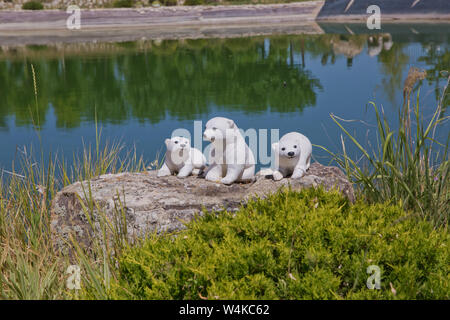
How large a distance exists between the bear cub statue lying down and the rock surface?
7cm

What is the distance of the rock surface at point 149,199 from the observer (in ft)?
11.3

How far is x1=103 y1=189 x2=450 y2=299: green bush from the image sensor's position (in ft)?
7.16

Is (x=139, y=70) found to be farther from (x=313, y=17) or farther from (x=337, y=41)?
(x=313, y=17)

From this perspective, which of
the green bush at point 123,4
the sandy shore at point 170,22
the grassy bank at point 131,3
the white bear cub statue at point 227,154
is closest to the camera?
the white bear cub statue at point 227,154

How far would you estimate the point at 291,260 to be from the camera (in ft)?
7.82

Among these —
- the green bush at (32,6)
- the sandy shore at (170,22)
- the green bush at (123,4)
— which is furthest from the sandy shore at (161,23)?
the green bush at (123,4)

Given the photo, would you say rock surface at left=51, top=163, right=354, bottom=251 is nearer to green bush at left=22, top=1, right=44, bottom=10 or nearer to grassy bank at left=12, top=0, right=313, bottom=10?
green bush at left=22, top=1, right=44, bottom=10

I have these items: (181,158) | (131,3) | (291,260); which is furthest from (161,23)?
(291,260)

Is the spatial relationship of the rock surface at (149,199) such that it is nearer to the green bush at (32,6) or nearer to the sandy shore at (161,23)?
the sandy shore at (161,23)

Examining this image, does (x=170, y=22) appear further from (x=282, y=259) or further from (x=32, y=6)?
(x=282, y=259)

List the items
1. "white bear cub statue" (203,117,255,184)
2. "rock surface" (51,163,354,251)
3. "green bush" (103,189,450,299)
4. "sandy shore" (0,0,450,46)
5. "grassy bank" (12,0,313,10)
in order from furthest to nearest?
"grassy bank" (12,0,313,10)
"sandy shore" (0,0,450,46)
"white bear cub statue" (203,117,255,184)
"rock surface" (51,163,354,251)
"green bush" (103,189,450,299)

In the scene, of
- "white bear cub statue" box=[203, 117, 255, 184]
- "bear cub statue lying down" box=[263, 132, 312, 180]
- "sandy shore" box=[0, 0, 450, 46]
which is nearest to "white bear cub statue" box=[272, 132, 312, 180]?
"bear cub statue lying down" box=[263, 132, 312, 180]

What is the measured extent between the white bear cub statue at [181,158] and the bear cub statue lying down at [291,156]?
Result: 2.08ft

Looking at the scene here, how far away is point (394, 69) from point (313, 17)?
60.5 ft
